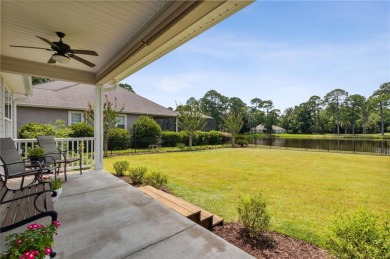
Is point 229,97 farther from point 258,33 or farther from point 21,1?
point 21,1

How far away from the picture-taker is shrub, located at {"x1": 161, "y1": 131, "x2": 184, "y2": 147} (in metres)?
16.6

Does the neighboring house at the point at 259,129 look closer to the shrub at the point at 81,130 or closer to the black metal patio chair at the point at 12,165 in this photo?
the shrub at the point at 81,130

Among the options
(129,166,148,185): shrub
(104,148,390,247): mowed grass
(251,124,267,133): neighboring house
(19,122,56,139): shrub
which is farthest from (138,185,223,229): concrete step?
(251,124,267,133): neighboring house

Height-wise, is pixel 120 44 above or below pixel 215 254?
above

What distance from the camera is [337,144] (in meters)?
15.4

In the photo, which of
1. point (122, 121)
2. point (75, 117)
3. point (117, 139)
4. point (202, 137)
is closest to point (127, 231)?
point (117, 139)

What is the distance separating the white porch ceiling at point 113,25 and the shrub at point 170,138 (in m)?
12.1

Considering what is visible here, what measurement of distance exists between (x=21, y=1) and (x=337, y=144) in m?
18.6

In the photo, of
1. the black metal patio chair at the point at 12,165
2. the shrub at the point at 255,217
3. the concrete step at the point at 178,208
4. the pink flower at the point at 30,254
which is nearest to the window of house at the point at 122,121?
the black metal patio chair at the point at 12,165

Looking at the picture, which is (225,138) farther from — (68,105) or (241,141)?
(68,105)

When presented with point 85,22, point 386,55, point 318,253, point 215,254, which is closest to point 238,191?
point 318,253

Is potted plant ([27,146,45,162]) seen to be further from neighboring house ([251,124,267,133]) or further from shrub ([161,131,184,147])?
neighboring house ([251,124,267,133])

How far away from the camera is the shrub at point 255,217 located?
9.63 feet

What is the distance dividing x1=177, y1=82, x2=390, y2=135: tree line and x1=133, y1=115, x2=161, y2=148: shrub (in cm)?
3002
